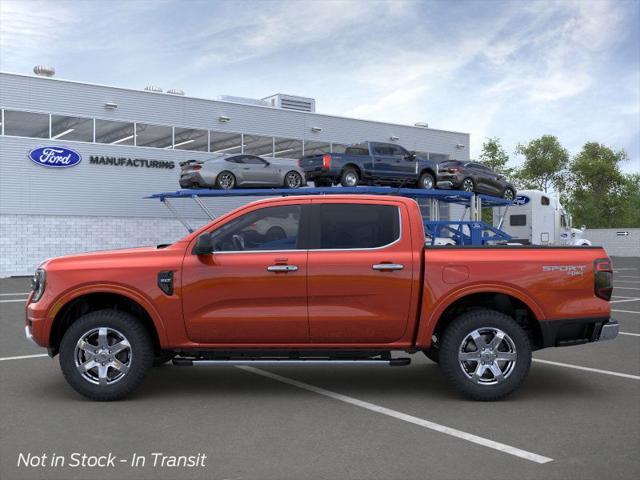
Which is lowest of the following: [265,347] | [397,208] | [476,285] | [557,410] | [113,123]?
[557,410]

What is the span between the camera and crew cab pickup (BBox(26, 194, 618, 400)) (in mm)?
6113

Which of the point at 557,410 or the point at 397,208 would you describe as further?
the point at 397,208

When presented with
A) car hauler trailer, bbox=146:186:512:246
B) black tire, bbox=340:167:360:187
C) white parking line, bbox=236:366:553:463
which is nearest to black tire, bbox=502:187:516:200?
car hauler trailer, bbox=146:186:512:246

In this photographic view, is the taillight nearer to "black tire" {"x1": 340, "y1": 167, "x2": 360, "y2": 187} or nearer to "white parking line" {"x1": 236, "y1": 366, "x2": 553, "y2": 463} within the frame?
"white parking line" {"x1": 236, "y1": 366, "x2": 553, "y2": 463}

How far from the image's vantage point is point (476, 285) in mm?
6215

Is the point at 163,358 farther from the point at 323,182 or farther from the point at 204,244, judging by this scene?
the point at 323,182

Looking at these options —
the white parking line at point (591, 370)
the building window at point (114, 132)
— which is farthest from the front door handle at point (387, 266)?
the building window at point (114, 132)

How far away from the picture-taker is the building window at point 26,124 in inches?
1055

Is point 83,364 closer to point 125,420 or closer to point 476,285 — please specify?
point 125,420

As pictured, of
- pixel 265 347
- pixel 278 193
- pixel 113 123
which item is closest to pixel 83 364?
pixel 265 347

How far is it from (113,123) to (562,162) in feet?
201

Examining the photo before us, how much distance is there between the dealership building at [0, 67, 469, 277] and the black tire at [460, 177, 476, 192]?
11.7m

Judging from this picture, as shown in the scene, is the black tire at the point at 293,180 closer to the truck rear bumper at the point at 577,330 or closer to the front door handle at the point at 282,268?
the front door handle at the point at 282,268

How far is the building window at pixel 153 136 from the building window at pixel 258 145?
12.6 ft
